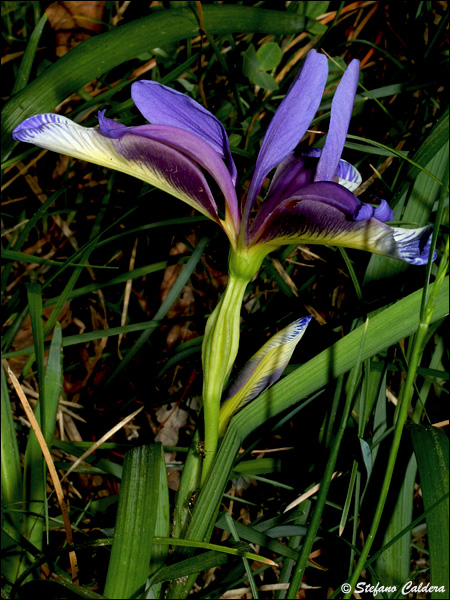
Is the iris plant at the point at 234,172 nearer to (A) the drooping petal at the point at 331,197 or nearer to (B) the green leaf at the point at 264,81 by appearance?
(A) the drooping petal at the point at 331,197

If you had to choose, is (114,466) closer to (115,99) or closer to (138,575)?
(138,575)

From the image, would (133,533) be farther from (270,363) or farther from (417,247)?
(417,247)

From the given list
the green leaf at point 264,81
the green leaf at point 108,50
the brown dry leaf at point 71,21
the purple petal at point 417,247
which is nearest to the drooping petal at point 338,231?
the purple petal at point 417,247

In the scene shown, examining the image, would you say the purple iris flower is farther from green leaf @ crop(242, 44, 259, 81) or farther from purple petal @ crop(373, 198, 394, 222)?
green leaf @ crop(242, 44, 259, 81)

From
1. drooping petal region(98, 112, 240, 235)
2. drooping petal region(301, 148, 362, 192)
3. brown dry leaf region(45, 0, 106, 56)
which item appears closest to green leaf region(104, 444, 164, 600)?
drooping petal region(98, 112, 240, 235)

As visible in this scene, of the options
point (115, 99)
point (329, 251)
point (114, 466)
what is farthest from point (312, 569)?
point (115, 99)
